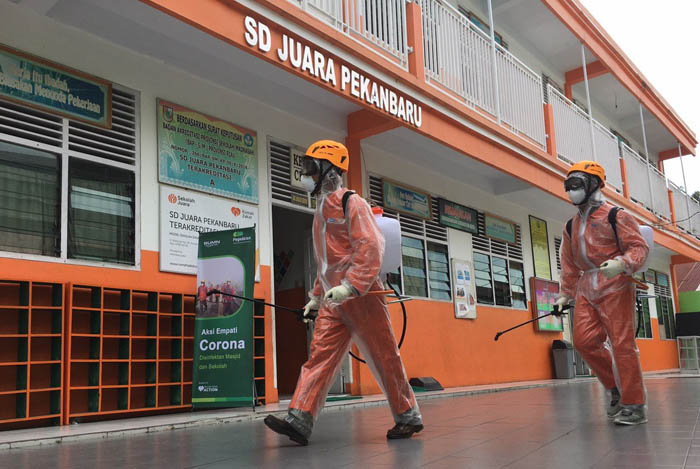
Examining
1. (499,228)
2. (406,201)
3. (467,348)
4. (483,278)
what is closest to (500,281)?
(483,278)

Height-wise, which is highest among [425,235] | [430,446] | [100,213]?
[425,235]

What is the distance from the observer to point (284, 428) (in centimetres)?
453

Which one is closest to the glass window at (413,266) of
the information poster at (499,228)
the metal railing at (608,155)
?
the information poster at (499,228)

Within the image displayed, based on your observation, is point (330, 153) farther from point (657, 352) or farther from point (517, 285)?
point (657, 352)

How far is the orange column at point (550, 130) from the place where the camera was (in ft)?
44.1

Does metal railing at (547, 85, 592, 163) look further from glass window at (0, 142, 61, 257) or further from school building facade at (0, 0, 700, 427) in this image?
glass window at (0, 142, 61, 257)

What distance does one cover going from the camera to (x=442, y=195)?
12.8 metres

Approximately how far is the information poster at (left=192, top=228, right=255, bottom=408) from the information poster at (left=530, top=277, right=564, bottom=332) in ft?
30.7

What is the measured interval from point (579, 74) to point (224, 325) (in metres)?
14.4

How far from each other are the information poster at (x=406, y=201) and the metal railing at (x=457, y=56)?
1.76 metres

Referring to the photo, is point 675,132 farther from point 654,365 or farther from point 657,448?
point 657,448

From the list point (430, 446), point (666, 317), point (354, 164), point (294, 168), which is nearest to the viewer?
point (430, 446)

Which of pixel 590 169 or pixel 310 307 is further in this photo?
pixel 590 169

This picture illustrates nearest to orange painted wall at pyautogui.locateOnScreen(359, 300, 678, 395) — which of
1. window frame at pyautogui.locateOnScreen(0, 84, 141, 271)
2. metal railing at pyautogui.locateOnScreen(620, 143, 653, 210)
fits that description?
window frame at pyautogui.locateOnScreen(0, 84, 141, 271)
